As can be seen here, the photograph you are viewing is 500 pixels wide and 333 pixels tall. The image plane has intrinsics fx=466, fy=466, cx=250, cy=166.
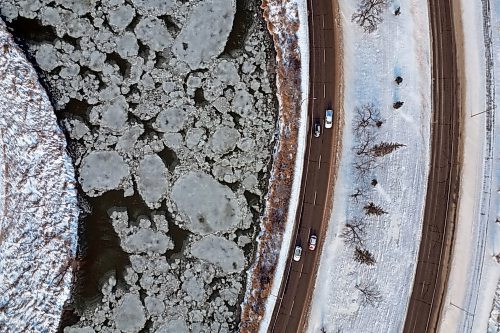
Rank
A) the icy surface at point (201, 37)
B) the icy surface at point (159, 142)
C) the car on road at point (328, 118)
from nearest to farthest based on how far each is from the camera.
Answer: the car on road at point (328, 118) < the icy surface at point (159, 142) < the icy surface at point (201, 37)

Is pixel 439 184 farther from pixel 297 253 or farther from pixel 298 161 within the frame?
pixel 297 253

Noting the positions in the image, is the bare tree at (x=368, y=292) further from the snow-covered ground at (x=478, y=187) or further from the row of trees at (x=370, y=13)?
the row of trees at (x=370, y=13)

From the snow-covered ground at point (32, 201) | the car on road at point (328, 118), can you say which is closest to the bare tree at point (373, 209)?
the car on road at point (328, 118)

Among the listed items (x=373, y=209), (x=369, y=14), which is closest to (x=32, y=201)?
(x=373, y=209)

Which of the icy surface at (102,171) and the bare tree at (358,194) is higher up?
the bare tree at (358,194)

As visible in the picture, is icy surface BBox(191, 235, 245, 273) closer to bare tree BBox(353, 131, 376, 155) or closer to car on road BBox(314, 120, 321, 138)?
car on road BBox(314, 120, 321, 138)

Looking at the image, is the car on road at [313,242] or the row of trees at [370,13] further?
the row of trees at [370,13]
